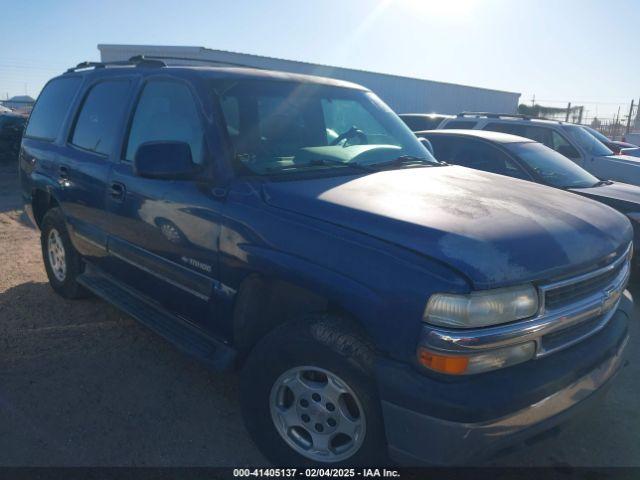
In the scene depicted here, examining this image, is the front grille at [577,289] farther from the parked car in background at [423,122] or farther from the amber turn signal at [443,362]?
the parked car in background at [423,122]

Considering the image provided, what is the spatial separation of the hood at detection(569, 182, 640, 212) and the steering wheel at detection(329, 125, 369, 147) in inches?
129

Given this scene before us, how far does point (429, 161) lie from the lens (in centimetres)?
382

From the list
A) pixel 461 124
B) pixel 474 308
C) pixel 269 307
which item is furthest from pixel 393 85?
pixel 474 308

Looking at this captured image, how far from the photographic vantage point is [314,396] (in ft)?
8.21

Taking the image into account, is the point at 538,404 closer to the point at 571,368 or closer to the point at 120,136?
the point at 571,368

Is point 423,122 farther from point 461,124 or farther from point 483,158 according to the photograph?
point 483,158

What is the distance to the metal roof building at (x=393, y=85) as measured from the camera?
16672mm

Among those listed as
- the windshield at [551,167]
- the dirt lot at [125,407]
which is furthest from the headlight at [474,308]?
the windshield at [551,167]

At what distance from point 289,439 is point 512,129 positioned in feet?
25.2

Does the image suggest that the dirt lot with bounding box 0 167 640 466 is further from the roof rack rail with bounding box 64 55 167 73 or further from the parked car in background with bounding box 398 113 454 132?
the parked car in background with bounding box 398 113 454 132

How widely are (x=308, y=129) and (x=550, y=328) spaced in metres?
1.96

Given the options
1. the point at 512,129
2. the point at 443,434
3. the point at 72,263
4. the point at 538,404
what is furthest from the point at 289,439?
the point at 512,129

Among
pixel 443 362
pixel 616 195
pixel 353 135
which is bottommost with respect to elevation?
pixel 616 195

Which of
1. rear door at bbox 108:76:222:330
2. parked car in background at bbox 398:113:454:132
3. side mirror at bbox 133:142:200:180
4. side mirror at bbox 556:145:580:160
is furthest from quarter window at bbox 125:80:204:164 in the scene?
parked car in background at bbox 398:113:454:132
